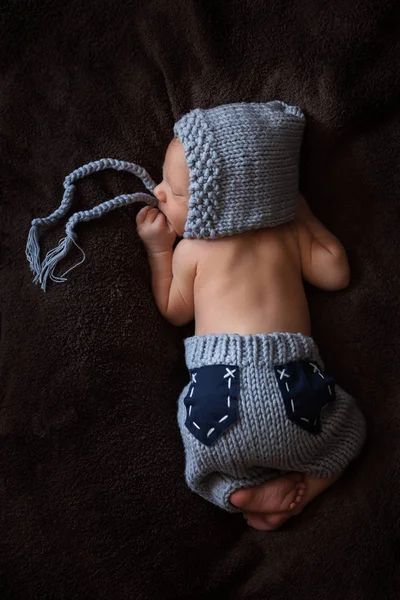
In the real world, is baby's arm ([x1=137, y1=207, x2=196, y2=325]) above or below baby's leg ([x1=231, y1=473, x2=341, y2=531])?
Result: above

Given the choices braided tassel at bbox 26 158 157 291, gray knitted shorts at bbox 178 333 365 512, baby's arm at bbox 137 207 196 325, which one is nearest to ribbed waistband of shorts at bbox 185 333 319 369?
gray knitted shorts at bbox 178 333 365 512

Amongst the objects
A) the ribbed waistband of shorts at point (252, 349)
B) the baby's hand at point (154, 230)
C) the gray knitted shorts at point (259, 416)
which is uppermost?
the baby's hand at point (154, 230)

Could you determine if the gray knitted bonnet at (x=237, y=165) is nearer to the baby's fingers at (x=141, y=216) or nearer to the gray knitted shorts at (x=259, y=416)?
the baby's fingers at (x=141, y=216)

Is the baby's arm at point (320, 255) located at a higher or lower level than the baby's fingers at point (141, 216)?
lower

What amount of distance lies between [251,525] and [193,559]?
15 cm

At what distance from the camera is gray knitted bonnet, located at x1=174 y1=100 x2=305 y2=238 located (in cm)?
138

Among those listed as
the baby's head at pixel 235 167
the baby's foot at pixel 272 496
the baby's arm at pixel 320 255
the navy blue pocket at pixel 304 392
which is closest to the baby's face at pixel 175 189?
the baby's head at pixel 235 167

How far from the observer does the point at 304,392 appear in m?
1.33

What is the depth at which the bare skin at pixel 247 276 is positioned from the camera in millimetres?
1400

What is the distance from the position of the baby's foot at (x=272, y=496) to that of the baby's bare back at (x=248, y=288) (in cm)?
33

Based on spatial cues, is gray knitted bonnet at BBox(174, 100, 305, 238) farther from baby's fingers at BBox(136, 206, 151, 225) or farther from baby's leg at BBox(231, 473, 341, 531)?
baby's leg at BBox(231, 473, 341, 531)

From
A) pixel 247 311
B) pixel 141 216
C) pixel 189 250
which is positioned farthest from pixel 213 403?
pixel 141 216

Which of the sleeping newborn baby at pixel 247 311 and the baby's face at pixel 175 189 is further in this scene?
the baby's face at pixel 175 189

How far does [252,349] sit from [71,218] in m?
0.50
